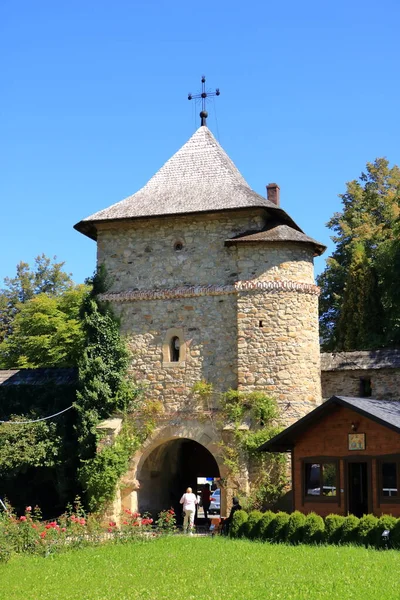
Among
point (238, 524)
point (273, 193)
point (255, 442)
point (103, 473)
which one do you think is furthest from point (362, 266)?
point (238, 524)

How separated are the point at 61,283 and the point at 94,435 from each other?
95.1 ft

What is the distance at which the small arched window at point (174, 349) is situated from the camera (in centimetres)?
2512

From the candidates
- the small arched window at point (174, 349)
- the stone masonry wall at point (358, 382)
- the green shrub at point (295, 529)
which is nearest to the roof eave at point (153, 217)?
the small arched window at point (174, 349)

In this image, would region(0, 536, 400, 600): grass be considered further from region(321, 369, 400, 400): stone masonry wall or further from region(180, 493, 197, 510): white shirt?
region(321, 369, 400, 400): stone masonry wall

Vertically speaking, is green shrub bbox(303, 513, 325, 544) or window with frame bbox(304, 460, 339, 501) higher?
window with frame bbox(304, 460, 339, 501)

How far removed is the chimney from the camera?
27.2 metres

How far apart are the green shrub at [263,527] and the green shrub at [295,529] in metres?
0.63

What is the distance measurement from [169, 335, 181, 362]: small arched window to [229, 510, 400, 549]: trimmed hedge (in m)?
6.44

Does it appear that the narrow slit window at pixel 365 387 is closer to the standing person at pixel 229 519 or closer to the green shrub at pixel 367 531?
the standing person at pixel 229 519

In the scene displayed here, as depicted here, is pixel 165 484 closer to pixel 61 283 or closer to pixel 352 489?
pixel 352 489

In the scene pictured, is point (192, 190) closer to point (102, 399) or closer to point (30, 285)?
point (102, 399)

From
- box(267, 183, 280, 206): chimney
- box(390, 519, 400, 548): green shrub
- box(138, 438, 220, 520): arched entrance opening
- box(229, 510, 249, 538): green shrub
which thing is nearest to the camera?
box(390, 519, 400, 548): green shrub

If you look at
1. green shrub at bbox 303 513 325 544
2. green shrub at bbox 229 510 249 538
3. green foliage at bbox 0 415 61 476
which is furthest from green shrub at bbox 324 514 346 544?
green foliage at bbox 0 415 61 476

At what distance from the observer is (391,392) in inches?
1001
